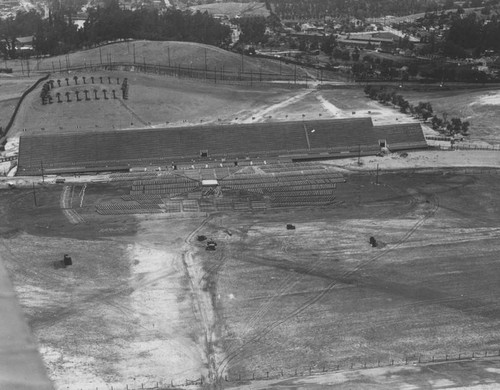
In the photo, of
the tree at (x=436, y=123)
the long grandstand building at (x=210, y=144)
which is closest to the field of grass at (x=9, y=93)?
the long grandstand building at (x=210, y=144)

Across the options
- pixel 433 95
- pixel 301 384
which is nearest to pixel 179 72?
pixel 433 95

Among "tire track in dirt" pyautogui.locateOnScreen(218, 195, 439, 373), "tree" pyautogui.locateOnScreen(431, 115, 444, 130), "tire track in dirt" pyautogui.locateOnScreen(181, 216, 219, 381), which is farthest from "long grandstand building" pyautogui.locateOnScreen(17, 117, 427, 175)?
"tire track in dirt" pyautogui.locateOnScreen(181, 216, 219, 381)

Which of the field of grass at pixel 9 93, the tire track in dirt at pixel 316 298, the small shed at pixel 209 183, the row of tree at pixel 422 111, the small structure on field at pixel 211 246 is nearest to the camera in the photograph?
the tire track in dirt at pixel 316 298

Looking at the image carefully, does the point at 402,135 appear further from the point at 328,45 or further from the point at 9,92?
the point at 328,45

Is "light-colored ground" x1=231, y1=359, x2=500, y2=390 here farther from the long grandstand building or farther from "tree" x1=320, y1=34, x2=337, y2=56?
"tree" x1=320, y1=34, x2=337, y2=56

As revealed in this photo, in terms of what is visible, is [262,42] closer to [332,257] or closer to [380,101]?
[380,101]

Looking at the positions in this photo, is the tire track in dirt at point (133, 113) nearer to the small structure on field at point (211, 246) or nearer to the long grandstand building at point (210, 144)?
the long grandstand building at point (210, 144)

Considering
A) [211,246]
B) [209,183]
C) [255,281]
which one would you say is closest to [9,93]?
[209,183]
